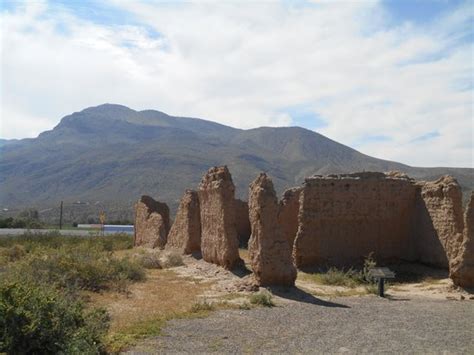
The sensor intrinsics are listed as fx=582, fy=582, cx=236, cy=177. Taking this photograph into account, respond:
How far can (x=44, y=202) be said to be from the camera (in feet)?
303

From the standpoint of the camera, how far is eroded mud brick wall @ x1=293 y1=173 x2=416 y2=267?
19.1 metres

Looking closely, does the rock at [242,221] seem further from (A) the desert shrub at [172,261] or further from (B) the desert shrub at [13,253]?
(B) the desert shrub at [13,253]

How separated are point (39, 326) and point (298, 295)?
7339mm

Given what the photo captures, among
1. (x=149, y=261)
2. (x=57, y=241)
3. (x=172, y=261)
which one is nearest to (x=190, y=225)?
(x=172, y=261)

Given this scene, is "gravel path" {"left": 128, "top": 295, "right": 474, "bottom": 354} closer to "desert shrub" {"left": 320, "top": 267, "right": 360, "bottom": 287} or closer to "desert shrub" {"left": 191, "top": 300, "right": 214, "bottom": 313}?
"desert shrub" {"left": 191, "top": 300, "right": 214, "bottom": 313}

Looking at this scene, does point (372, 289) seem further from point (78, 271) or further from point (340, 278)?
point (78, 271)

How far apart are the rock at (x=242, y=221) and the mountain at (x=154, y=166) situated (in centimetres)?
3681

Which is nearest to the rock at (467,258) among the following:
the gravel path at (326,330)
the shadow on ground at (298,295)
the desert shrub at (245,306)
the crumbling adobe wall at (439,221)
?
the crumbling adobe wall at (439,221)

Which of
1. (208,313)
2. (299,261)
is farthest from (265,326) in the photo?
(299,261)

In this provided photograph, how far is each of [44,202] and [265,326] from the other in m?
87.3

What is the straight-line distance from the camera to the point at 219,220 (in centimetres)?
1797

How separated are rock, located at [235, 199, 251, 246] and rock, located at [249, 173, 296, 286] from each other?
1209cm

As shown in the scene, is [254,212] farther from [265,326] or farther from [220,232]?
[265,326]

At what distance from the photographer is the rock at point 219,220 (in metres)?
17.6
